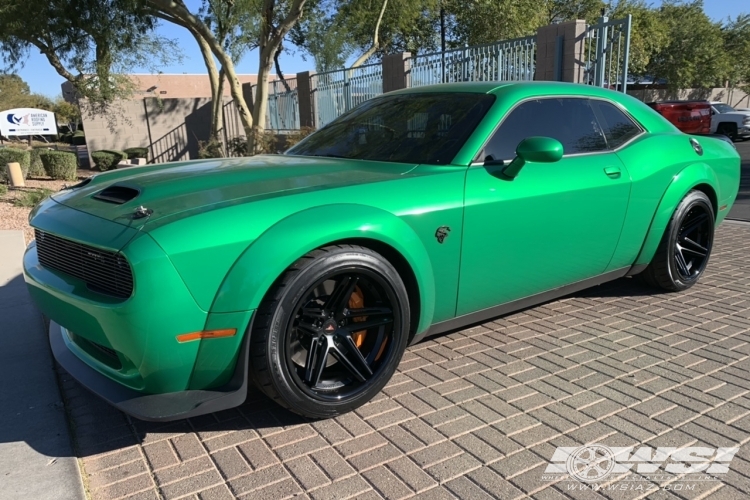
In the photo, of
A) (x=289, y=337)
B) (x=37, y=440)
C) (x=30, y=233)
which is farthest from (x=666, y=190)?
(x=30, y=233)

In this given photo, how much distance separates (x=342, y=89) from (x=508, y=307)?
12550mm

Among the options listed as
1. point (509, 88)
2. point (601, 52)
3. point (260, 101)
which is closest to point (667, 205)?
point (509, 88)

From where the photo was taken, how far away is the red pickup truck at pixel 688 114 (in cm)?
1970

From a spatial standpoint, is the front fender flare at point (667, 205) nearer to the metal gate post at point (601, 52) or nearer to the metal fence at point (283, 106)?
the metal gate post at point (601, 52)

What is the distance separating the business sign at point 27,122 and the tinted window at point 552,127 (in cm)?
1880

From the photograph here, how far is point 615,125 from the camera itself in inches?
165

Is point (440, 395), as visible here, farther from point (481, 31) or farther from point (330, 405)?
point (481, 31)

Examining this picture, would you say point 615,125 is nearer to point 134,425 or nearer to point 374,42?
point 134,425

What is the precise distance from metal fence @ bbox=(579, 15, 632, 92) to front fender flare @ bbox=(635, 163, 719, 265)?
4.62 m

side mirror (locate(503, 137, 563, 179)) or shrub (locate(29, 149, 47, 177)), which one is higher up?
side mirror (locate(503, 137, 563, 179))

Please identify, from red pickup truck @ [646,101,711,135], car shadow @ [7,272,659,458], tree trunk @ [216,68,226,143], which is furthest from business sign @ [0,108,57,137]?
red pickup truck @ [646,101,711,135]

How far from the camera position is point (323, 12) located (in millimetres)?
21938

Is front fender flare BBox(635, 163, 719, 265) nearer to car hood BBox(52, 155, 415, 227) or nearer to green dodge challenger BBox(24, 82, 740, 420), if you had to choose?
green dodge challenger BBox(24, 82, 740, 420)

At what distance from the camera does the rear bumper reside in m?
2.33
